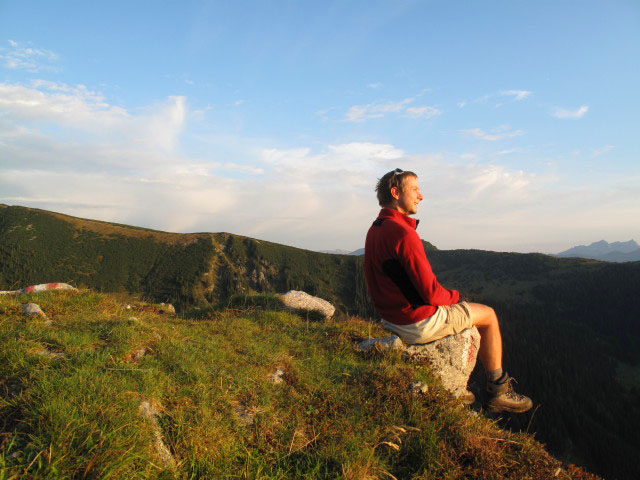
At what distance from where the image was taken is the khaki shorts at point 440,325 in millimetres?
6043

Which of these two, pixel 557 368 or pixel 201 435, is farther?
pixel 557 368

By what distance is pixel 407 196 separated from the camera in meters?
5.98

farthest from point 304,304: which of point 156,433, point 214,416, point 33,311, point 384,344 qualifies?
point 156,433

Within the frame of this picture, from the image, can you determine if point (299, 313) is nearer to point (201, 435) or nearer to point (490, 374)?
point (490, 374)

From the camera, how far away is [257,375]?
5.15 m

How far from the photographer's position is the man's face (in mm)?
5988

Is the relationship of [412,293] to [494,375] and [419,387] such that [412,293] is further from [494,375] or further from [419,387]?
[494,375]

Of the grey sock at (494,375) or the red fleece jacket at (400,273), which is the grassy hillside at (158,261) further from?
the grey sock at (494,375)

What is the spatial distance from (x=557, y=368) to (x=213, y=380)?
141288 millimetres

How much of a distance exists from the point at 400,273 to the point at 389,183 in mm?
1728

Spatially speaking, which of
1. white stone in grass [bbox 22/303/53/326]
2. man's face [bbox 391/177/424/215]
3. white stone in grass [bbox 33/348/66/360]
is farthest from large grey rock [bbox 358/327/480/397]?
white stone in grass [bbox 22/303/53/326]

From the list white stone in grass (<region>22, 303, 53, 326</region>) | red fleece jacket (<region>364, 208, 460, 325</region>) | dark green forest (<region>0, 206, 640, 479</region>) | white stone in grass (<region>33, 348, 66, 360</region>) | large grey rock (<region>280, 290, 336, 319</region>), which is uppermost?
red fleece jacket (<region>364, 208, 460, 325</region>)

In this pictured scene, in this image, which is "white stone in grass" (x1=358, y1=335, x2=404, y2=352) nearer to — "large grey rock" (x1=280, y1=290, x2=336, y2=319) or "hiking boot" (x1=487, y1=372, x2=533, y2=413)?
"hiking boot" (x1=487, y1=372, x2=533, y2=413)

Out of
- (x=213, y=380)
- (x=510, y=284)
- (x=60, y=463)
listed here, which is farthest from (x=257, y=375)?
(x=510, y=284)
